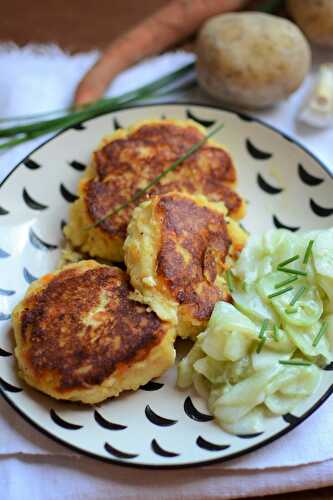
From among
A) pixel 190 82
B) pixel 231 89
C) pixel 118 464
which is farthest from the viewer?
pixel 190 82

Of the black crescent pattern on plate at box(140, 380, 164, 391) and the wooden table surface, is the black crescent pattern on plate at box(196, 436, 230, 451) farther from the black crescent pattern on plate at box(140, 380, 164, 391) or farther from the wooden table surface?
the wooden table surface

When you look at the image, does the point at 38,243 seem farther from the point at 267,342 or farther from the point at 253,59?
the point at 253,59

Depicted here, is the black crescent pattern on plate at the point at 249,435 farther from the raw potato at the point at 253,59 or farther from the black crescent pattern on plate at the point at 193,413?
the raw potato at the point at 253,59

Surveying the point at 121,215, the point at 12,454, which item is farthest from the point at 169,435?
the point at 121,215

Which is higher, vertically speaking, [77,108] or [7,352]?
[77,108]

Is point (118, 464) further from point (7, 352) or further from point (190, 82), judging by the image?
point (190, 82)

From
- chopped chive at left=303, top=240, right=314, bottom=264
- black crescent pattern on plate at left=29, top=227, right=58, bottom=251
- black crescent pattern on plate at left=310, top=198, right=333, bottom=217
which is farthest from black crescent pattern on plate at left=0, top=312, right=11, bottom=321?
black crescent pattern on plate at left=310, top=198, right=333, bottom=217
